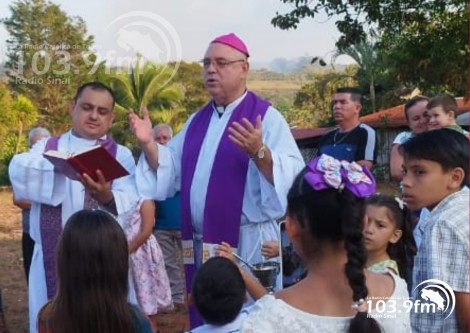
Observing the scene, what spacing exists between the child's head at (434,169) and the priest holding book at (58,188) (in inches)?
67.6

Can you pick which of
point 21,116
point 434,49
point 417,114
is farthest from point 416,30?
point 21,116

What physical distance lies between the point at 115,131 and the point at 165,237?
70.0ft

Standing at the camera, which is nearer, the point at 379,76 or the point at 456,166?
the point at 456,166

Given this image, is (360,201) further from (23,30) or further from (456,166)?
(23,30)

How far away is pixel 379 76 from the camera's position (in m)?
28.0

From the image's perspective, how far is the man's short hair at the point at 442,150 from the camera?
2811mm

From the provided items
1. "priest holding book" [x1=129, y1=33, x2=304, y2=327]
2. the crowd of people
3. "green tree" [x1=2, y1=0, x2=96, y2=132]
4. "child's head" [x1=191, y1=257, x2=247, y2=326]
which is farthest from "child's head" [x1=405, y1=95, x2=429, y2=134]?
"green tree" [x1=2, y1=0, x2=96, y2=132]

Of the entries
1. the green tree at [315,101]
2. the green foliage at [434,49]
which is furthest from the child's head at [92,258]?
the green tree at [315,101]

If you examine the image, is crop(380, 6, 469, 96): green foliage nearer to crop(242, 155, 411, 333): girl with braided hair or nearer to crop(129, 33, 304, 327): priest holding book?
crop(129, 33, 304, 327): priest holding book

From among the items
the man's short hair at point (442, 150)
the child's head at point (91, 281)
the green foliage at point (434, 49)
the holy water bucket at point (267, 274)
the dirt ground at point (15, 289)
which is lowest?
the dirt ground at point (15, 289)

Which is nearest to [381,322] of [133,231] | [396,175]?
[133,231]

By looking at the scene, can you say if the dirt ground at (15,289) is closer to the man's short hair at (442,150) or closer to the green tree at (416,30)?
the man's short hair at (442,150)

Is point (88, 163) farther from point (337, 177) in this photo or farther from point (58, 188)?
point (337, 177)

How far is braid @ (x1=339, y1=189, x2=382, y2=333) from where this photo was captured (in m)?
1.94
